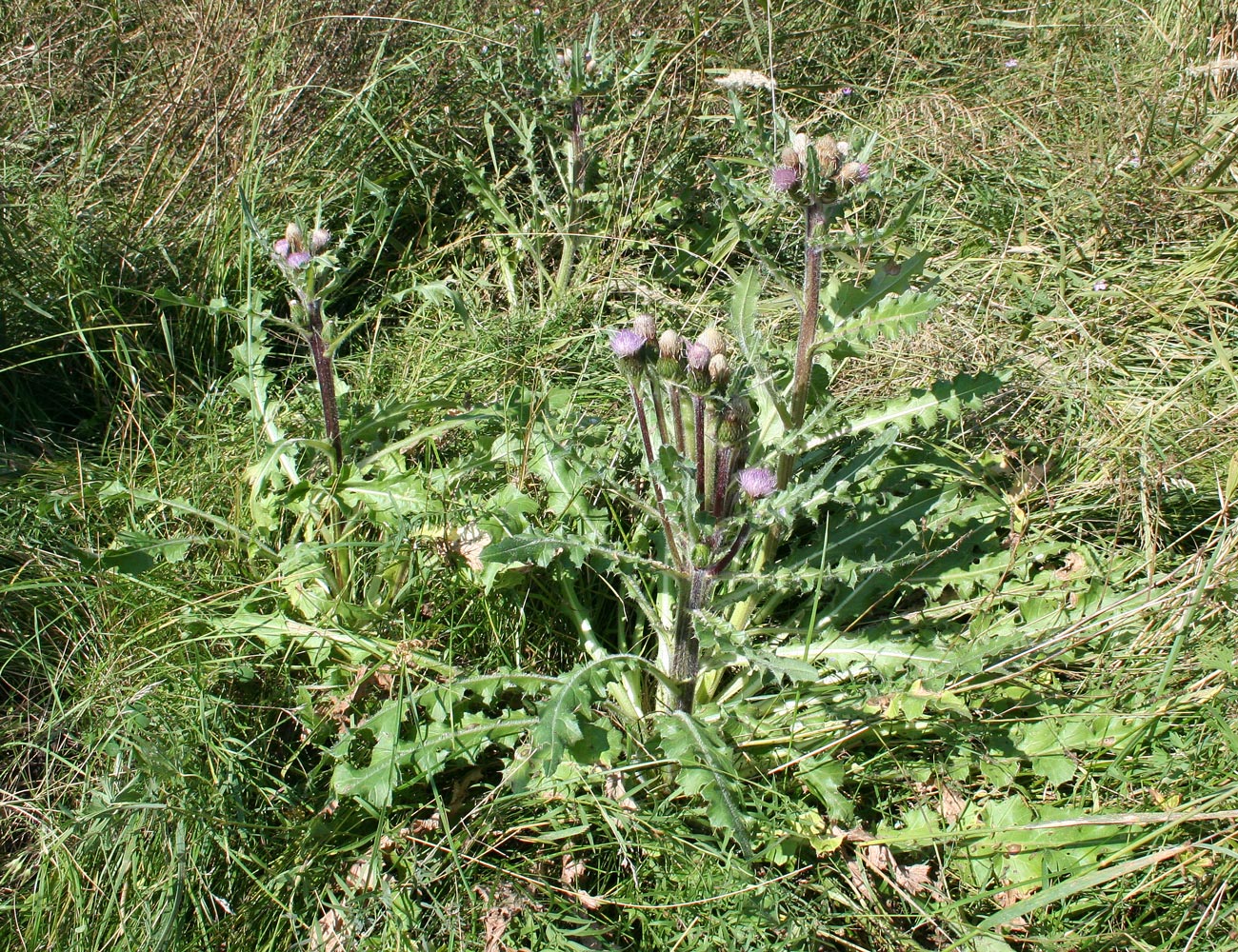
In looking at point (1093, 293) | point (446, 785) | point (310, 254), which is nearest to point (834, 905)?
point (446, 785)

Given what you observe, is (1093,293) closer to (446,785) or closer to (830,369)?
(830,369)

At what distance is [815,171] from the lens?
1.96m

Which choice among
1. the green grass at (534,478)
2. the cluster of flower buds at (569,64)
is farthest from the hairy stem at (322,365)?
the cluster of flower buds at (569,64)

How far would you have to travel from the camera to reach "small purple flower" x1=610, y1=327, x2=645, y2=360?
77.9 inches

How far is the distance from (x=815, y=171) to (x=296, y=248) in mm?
1305

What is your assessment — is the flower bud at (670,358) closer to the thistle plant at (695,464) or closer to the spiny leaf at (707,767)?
the thistle plant at (695,464)

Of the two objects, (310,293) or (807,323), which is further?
(310,293)

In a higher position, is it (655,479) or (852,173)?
(852,173)

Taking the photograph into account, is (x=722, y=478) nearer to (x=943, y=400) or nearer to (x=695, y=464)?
(x=695, y=464)

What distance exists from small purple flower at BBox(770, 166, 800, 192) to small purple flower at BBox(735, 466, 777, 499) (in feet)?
2.07

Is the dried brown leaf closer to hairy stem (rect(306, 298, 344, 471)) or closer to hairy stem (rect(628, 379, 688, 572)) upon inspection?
hairy stem (rect(628, 379, 688, 572))

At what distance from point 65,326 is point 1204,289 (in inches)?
149

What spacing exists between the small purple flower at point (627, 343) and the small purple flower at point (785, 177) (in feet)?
1.47

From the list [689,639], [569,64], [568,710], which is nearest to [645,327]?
[689,639]
